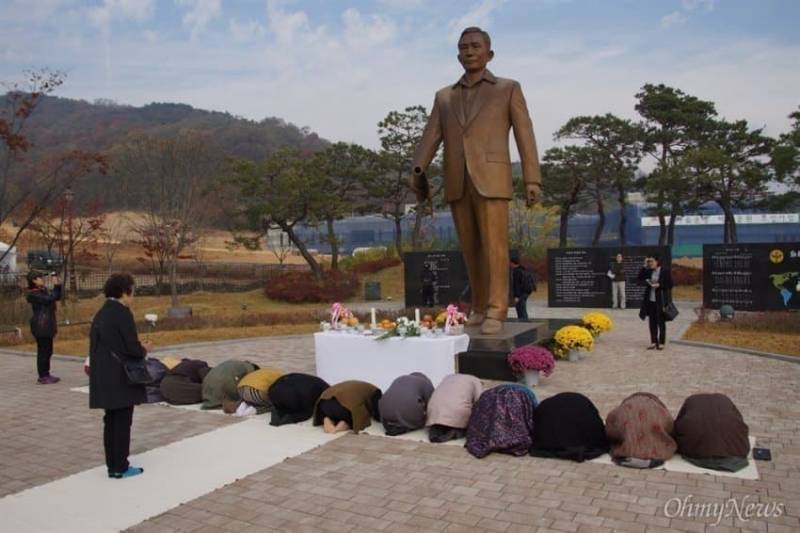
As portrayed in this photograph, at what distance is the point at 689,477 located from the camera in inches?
197

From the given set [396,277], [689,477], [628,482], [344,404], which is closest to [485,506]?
[628,482]

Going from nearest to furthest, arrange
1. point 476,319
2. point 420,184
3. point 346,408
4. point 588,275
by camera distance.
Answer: point 346,408 → point 420,184 → point 476,319 → point 588,275

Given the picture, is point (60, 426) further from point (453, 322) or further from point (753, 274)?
point (753, 274)

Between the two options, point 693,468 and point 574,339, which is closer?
point 693,468

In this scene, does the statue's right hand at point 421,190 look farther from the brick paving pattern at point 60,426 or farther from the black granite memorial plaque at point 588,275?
the black granite memorial plaque at point 588,275

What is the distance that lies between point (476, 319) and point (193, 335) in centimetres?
768

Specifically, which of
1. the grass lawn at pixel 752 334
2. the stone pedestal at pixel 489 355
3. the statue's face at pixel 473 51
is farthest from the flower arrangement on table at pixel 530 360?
the grass lawn at pixel 752 334

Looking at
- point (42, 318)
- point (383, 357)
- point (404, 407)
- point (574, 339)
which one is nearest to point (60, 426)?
point (42, 318)

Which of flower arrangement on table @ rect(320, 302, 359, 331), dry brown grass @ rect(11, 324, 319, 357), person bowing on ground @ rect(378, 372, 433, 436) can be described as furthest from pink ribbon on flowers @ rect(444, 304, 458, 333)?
dry brown grass @ rect(11, 324, 319, 357)

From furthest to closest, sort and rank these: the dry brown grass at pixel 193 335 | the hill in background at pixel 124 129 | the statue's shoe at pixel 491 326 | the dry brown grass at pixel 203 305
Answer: the hill in background at pixel 124 129
the dry brown grass at pixel 203 305
the dry brown grass at pixel 193 335
the statue's shoe at pixel 491 326

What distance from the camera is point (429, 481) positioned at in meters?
5.11

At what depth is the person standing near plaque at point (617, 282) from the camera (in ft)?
59.5

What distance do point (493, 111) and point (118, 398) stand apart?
533 cm

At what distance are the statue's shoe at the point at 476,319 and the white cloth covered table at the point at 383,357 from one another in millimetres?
641
